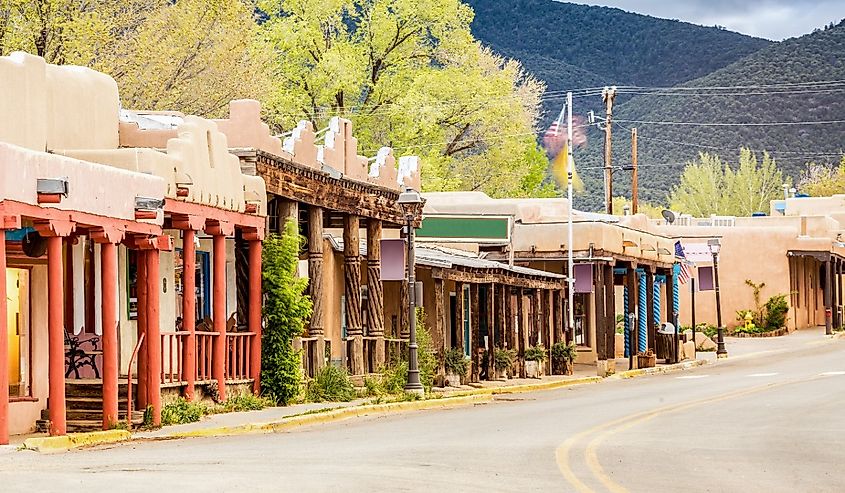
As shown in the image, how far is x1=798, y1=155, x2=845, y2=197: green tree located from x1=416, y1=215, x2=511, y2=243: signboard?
246ft

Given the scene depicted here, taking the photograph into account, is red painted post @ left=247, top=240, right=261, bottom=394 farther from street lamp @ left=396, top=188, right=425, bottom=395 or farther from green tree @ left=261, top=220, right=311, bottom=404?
street lamp @ left=396, top=188, right=425, bottom=395

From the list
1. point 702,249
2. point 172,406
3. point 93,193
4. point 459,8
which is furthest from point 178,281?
point 459,8

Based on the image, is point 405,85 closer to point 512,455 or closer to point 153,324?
point 153,324

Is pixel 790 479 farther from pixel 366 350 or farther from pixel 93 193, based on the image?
pixel 366 350

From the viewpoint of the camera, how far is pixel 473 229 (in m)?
46.9

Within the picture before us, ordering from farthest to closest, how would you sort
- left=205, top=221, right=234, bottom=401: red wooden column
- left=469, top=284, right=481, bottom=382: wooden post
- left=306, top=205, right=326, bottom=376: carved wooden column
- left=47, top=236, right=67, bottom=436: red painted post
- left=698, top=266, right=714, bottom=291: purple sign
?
left=698, top=266, right=714, bottom=291: purple sign, left=469, top=284, right=481, bottom=382: wooden post, left=306, top=205, right=326, bottom=376: carved wooden column, left=205, top=221, right=234, bottom=401: red wooden column, left=47, top=236, right=67, bottom=436: red painted post

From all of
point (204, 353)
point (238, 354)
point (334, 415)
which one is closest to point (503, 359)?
point (238, 354)

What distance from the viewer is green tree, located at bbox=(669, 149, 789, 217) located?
122375 mm

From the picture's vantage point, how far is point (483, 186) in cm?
7456

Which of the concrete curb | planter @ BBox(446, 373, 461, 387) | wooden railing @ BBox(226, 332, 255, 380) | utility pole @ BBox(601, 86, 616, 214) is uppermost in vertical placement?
utility pole @ BBox(601, 86, 616, 214)

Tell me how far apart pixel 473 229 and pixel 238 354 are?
20.8 meters

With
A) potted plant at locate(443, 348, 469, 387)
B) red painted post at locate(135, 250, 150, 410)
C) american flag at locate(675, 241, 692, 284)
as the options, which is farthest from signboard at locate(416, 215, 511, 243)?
red painted post at locate(135, 250, 150, 410)

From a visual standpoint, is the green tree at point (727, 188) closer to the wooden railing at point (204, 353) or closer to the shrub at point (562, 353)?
the shrub at point (562, 353)

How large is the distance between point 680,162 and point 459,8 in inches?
2567
